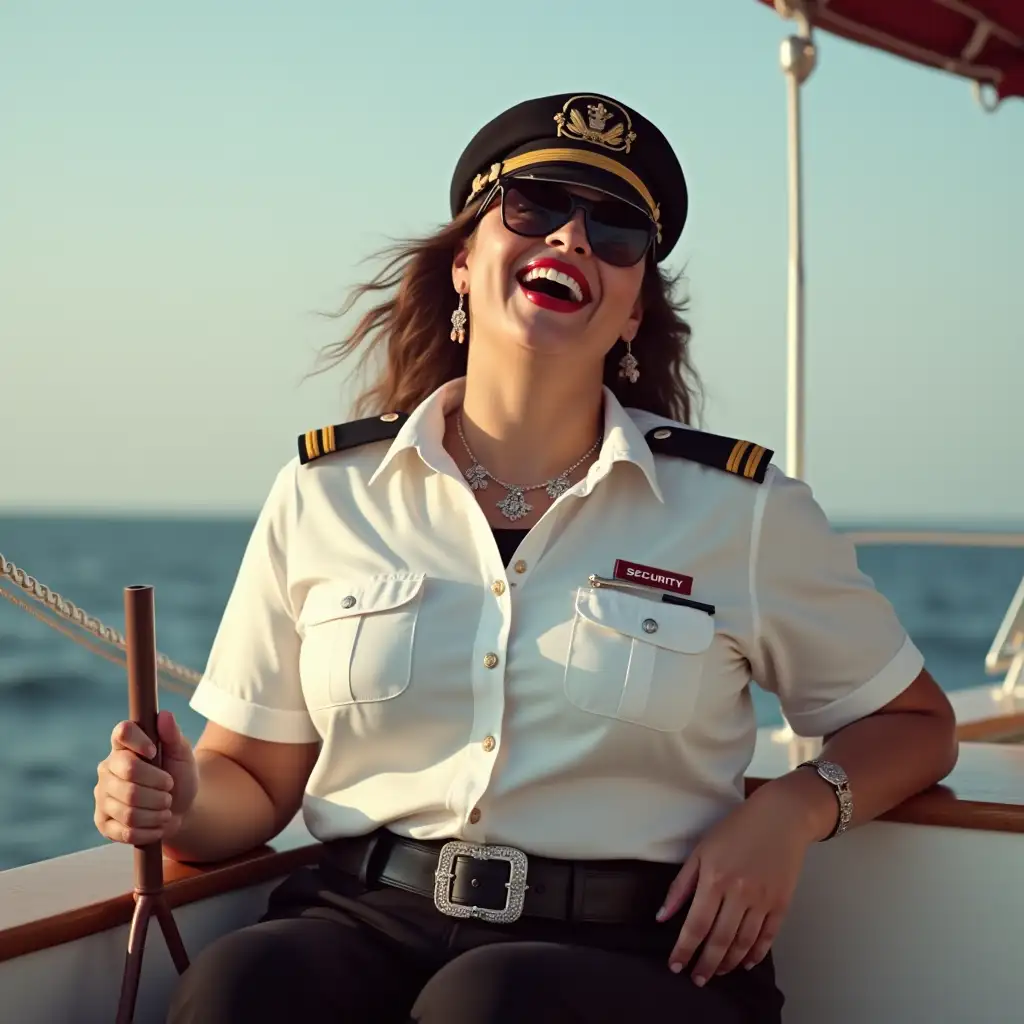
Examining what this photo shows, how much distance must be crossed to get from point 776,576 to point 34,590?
1112 mm

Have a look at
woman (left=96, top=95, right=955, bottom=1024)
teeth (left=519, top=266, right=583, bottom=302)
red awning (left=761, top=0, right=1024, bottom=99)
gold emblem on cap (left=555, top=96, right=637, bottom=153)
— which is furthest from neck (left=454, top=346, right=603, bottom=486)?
red awning (left=761, top=0, right=1024, bottom=99)

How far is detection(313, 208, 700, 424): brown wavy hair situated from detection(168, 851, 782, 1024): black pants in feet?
2.63

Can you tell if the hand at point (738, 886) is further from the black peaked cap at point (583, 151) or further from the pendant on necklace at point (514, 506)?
the black peaked cap at point (583, 151)

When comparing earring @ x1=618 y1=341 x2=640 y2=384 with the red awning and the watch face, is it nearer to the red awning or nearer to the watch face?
the watch face

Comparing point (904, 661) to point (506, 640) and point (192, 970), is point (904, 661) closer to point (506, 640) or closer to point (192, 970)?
point (506, 640)

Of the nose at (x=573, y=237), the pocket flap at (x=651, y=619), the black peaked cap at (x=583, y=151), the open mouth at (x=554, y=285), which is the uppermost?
the black peaked cap at (x=583, y=151)

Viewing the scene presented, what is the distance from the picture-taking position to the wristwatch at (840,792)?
183 centimetres

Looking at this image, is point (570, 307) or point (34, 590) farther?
point (34, 590)

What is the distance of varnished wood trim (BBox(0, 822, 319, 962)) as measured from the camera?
1742 millimetres

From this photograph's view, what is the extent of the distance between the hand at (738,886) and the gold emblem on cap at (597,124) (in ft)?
2.91

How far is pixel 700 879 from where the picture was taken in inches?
67.3

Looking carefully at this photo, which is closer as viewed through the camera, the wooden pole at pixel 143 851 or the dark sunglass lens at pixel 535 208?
the wooden pole at pixel 143 851

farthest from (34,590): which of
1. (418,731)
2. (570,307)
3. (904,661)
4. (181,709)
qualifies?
(181,709)

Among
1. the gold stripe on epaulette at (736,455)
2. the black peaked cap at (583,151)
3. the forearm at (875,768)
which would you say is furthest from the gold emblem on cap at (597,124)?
the forearm at (875,768)
